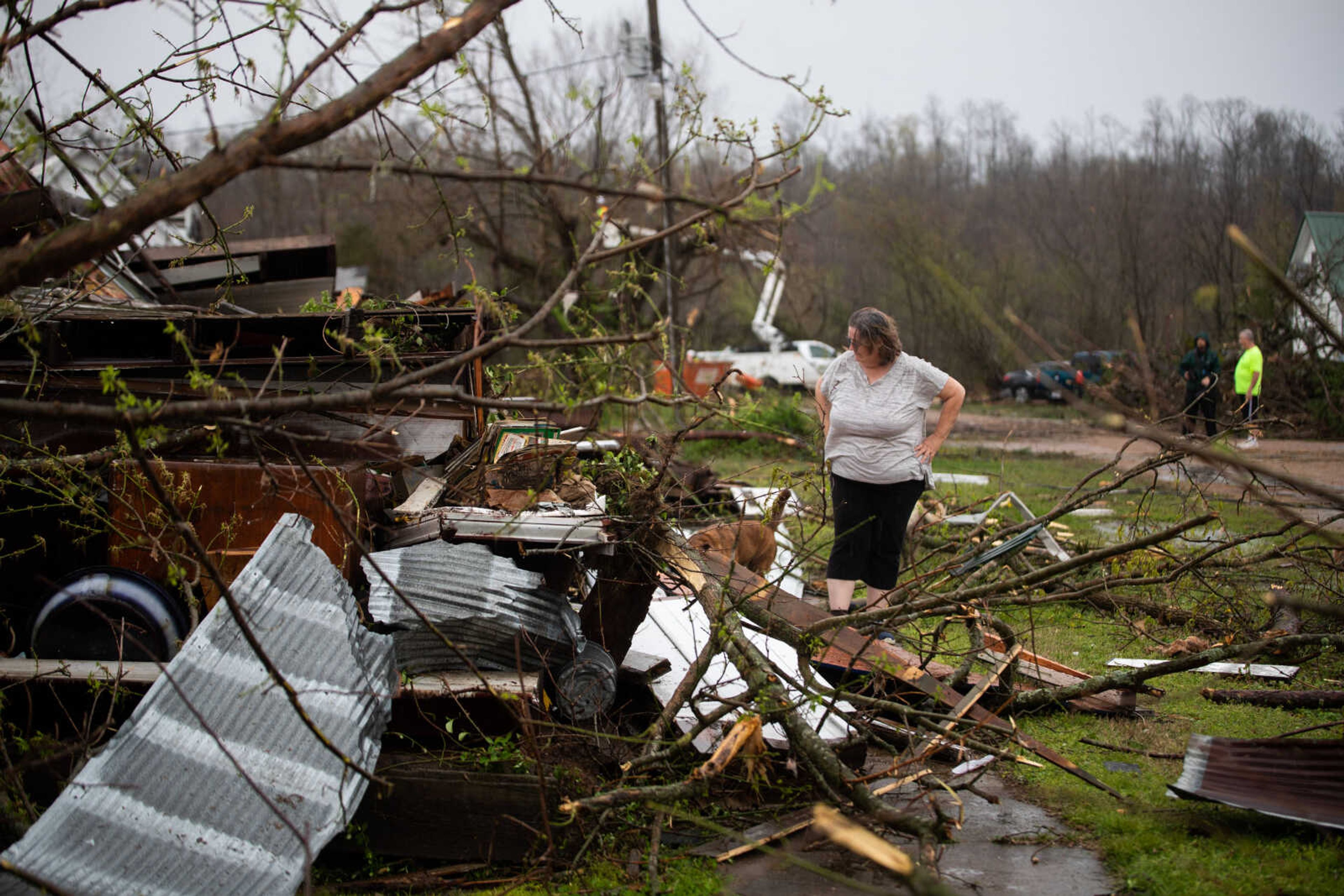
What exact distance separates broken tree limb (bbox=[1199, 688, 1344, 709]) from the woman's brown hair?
80.5 inches

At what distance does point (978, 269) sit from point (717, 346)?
27.4 ft

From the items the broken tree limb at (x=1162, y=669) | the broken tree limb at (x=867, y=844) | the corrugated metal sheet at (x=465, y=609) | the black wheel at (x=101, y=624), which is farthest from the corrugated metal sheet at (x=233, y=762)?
the broken tree limb at (x=1162, y=669)

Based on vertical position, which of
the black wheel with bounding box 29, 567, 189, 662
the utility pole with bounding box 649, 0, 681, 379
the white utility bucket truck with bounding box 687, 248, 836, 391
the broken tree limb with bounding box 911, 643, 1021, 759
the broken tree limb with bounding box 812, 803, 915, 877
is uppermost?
the utility pole with bounding box 649, 0, 681, 379

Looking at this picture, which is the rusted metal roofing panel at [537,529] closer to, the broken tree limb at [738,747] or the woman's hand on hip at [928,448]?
the broken tree limb at [738,747]

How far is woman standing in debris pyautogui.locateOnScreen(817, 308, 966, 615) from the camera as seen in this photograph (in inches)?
184

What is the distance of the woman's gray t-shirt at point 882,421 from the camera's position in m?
4.66

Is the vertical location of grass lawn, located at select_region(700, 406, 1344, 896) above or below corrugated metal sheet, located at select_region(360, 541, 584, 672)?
below

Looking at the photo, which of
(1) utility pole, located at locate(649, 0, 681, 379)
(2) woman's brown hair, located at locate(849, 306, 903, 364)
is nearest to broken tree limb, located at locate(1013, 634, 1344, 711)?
(2) woman's brown hair, located at locate(849, 306, 903, 364)

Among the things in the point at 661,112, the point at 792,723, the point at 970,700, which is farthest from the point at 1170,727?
the point at 661,112

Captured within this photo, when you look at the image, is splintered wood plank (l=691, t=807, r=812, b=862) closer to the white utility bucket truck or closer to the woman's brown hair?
the woman's brown hair

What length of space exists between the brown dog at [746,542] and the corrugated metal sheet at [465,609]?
60.7 inches

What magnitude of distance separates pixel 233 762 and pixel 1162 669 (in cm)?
304

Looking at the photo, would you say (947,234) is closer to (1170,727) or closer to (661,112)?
(661,112)

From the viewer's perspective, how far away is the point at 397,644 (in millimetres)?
3254
